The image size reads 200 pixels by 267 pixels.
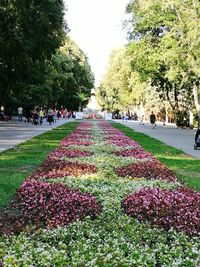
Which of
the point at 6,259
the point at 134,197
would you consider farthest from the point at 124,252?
the point at 134,197

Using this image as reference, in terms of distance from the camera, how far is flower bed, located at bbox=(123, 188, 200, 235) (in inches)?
285

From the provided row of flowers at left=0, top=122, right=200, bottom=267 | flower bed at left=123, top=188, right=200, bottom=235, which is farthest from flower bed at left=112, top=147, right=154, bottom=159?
flower bed at left=123, top=188, right=200, bottom=235

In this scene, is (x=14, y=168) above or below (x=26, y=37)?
below

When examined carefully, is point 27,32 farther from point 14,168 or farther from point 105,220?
point 105,220

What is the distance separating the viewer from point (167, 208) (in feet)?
25.7

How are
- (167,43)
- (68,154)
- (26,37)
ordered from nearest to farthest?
(68,154) < (26,37) < (167,43)

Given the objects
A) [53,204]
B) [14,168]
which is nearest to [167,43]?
[14,168]

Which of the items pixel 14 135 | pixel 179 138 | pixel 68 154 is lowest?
pixel 179 138

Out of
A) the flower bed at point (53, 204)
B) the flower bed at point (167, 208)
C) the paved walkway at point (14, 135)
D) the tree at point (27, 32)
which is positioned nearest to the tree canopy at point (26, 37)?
the tree at point (27, 32)

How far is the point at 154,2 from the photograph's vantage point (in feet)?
131

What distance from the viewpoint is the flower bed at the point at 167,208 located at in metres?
7.23

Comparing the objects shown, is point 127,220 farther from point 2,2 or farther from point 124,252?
point 2,2

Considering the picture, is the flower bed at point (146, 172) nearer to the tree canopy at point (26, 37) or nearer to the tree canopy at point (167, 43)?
the tree canopy at point (26, 37)

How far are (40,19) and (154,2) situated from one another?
13109 millimetres
